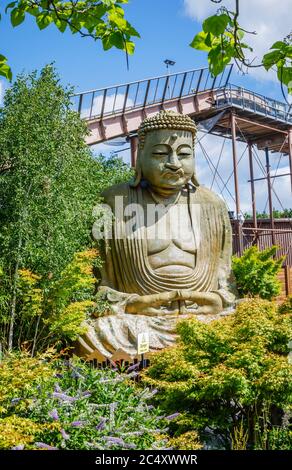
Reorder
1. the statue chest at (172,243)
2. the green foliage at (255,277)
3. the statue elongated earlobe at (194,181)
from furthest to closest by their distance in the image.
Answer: the green foliage at (255,277) < the statue elongated earlobe at (194,181) < the statue chest at (172,243)

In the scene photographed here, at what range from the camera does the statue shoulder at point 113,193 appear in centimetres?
899

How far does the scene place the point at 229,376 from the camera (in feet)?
16.6

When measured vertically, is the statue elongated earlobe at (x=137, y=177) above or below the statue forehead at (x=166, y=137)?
below

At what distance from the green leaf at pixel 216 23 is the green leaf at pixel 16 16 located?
1.17 meters

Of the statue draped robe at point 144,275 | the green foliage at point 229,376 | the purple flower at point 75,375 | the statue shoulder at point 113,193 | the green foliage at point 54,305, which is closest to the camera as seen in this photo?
the purple flower at point 75,375

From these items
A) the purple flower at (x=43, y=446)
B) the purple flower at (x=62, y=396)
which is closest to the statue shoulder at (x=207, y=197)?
the purple flower at (x=62, y=396)

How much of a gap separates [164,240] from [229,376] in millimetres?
3934

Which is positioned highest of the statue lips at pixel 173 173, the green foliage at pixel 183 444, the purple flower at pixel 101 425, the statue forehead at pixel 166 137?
the statue forehead at pixel 166 137

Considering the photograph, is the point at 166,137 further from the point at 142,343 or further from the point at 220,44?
A: the point at 220,44

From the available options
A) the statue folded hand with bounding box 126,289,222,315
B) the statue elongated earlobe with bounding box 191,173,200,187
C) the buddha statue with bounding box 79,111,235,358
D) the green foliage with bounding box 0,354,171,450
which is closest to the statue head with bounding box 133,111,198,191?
the buddha statue with bounding box 79,111,235,358

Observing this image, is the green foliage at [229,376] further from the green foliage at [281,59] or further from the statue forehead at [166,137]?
the statue forehead at [166,137]

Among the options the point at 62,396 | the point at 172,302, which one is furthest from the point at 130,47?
the point at 172,302

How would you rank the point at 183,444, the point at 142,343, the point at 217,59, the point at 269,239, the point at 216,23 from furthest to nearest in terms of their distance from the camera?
the point at 269,239 → the point at 142,343 → the point at 183,444 → the point at 217,59 → the point at 216,23

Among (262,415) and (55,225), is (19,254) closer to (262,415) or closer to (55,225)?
(55,225)
